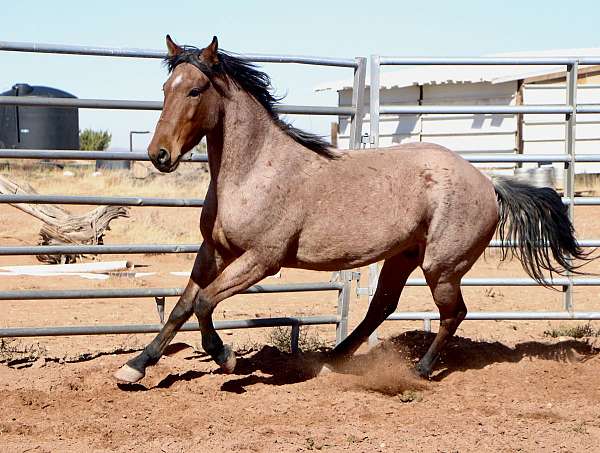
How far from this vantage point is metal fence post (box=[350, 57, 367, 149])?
6.29 meters

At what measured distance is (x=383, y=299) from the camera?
6.18 meters

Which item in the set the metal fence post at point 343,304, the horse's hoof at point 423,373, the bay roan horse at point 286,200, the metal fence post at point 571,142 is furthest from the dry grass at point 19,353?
the metal fence post at point 571,142

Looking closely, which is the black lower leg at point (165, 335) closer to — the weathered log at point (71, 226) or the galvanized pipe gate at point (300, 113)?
the galvanized pipe gate at point (300, 113)

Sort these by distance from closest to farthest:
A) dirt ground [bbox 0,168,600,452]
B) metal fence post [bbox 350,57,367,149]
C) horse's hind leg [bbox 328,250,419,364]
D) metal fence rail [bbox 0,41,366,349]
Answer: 1. dirt ground [bbox 0,168,600,452]
2. metal fence rail [bbox 0,41,366,349]
3. horse's hind leg [bbox 328,250,419,364]
4. metal fence post [bbox 350,57,367,149]

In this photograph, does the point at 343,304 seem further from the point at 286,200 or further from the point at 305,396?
the point at 286,200

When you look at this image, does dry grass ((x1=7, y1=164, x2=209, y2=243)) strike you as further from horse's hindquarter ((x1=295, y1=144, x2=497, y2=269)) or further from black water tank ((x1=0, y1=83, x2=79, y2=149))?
horse's hindquarter ((x1=295, y1=144, x2=497, y2=269))

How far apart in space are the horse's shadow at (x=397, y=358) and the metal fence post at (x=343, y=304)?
0.28 m

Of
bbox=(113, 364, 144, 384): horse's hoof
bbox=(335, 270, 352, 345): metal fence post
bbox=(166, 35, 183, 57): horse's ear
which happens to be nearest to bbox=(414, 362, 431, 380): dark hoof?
bbox=(335, 270, 352, 345): metal fence post

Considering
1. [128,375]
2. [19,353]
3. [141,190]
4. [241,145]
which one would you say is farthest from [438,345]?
[141,190]

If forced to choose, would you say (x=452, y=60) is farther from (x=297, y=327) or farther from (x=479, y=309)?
(x=479, y=309)

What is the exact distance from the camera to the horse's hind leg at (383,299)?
20.0ft

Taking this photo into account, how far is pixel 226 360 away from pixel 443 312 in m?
1.58

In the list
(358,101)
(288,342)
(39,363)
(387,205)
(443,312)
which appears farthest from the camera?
(288,342)

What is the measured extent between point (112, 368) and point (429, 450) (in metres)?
2.39
